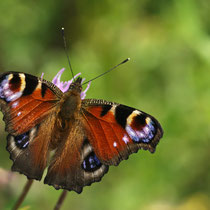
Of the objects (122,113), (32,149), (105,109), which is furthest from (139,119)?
(32,149)

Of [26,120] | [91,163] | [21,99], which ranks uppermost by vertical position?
[21,99]

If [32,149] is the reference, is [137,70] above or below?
below

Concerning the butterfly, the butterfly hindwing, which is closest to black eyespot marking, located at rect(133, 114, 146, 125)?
the butterfly

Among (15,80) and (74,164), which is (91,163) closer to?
(74,164)

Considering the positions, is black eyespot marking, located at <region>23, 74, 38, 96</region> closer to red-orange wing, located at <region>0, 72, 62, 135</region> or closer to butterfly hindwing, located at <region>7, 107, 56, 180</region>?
red-orange wing, located at <region>0, 72, 62, 135</region>

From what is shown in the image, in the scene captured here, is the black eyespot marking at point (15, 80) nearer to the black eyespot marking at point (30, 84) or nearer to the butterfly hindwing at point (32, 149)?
the black eyespot marking at point (30, 84)

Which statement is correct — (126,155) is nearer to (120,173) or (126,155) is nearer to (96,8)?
(120,173)
